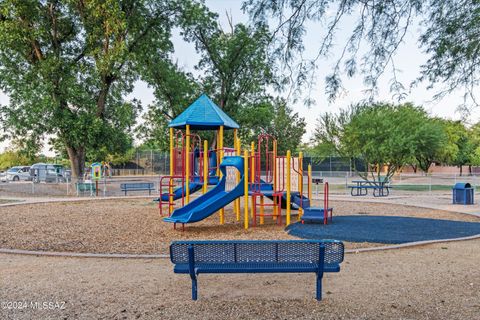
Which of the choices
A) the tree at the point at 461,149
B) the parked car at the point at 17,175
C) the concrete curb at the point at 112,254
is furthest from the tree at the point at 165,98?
the tree at the point at 461,149

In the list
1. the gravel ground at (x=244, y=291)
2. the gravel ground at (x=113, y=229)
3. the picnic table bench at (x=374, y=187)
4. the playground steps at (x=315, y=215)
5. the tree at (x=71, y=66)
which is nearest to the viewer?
the gravel ground at (x=244, y=291)

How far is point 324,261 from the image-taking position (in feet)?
16.4

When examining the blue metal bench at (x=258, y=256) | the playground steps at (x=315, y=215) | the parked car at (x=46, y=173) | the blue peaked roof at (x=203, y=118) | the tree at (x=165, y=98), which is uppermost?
the tree at (x=165, y=98)

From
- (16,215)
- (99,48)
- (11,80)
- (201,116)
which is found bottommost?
(16,215)

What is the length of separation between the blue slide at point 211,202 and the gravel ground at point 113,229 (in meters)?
0.41

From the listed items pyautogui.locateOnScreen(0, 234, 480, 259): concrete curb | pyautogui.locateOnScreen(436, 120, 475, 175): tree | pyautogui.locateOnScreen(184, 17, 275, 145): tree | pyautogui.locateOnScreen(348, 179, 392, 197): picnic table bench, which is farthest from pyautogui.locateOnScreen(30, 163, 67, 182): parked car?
pyautogui.locateOnScreen(436, 120, 475, 175): tree

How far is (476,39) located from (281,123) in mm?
56472

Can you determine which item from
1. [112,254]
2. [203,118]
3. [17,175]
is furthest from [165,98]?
[112,254]

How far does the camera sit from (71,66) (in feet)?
85.2

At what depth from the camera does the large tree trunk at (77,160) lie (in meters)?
27.2

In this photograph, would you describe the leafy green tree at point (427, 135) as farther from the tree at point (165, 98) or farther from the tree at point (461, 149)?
the tree at point (461, 149)

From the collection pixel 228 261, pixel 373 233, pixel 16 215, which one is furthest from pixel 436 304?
pixel 16 215

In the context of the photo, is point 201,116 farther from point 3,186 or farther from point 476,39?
point 3,186

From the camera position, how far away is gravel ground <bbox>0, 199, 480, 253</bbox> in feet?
30.1
